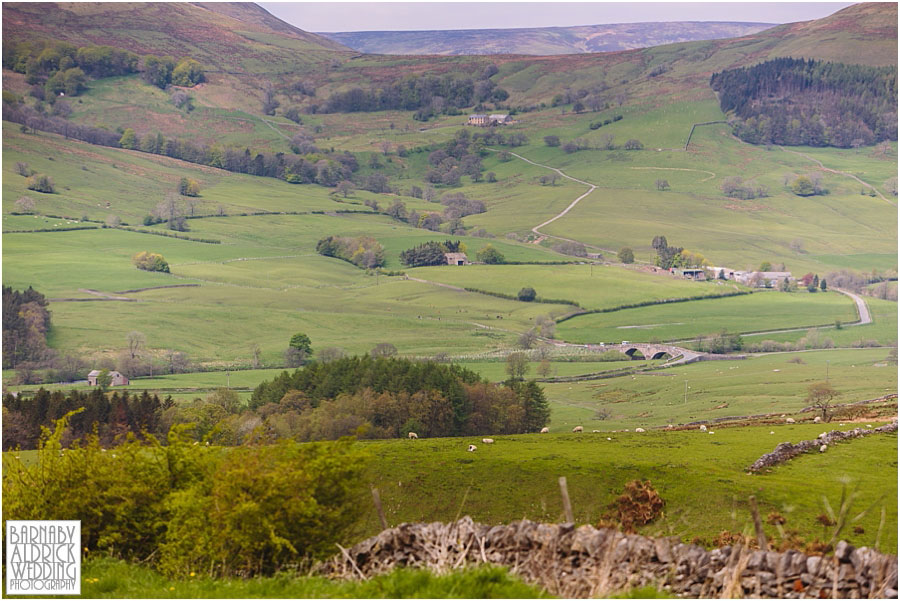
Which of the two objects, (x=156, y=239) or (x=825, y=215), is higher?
(x=825, y=215)

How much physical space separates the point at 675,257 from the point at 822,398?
4730 centimetres

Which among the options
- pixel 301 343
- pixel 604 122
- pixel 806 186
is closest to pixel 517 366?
pixel 301 343

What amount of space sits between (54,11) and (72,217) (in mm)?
41668

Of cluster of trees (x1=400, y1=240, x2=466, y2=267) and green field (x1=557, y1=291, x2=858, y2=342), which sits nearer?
green field (x1=557, y1=291, x2=858, y2=342)

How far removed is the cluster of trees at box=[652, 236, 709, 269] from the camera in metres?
94.8

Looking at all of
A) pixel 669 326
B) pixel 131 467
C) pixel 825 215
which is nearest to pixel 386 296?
pixel 669 326

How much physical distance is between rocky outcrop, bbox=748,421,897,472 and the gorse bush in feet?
52.6

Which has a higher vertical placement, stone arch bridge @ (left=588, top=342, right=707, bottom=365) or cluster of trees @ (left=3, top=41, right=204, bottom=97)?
cluster of trees @ (left=3, top=41, right=204, bottom=97)

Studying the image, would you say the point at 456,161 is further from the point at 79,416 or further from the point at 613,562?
the point at 613,562

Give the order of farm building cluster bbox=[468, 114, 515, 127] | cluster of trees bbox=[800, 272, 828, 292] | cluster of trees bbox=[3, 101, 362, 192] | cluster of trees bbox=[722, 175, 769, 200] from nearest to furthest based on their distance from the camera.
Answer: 1. cluster of trees bbox=[800, 272, 828, 292]
2. cluster of trees bbox=[722, 175, 769, 200]
3. cluster of trees bbox=[3, 101, 362, 192]
4. farm building cluster bbox=[468, 114, 515, 127]

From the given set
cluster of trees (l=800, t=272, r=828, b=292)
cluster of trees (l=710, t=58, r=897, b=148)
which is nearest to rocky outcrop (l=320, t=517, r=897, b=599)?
cluster of trees (l=800, t=272, r=828, b=292)

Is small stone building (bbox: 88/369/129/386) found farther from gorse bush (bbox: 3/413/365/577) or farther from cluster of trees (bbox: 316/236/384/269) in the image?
gorse bush (bbox: 3/413/365/577)

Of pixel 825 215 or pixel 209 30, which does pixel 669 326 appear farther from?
pixel 209 30

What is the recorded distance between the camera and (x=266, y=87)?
136m
